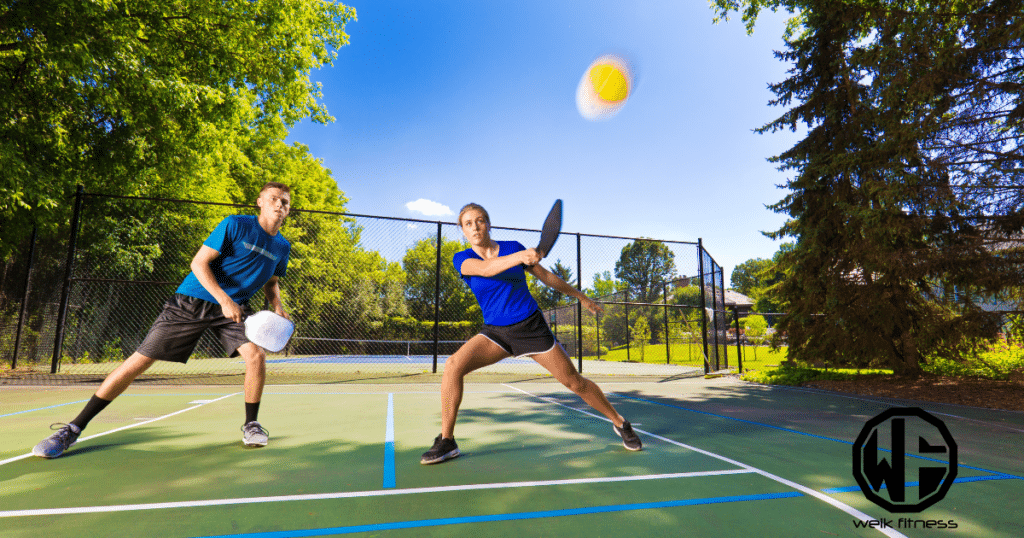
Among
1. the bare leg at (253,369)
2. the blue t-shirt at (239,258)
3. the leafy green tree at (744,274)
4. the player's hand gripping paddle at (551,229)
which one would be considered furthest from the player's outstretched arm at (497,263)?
the leafy green tree at (744,274)

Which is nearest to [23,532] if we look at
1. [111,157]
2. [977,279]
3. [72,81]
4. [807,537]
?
[807,537]

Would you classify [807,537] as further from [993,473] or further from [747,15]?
[747,15]

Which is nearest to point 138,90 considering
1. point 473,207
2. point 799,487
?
point 473,207

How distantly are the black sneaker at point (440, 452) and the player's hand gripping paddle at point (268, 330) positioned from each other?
4.32 feet

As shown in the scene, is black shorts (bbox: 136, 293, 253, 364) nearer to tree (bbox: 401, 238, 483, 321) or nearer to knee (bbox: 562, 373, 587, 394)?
knee (bbox: 562, 373, 587, 394)

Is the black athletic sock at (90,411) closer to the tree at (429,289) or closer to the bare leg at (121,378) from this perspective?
the bare leg at (121,378)

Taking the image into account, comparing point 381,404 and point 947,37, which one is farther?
point 947,37

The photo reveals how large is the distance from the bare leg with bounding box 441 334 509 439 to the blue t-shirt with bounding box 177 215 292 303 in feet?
5.59

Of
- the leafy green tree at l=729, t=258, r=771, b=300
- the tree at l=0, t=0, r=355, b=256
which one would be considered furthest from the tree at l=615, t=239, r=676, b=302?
the tree at l=0, t=0, r=355, b=256

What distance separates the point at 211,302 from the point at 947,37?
12812mm

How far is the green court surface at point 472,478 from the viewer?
2107 millimetres

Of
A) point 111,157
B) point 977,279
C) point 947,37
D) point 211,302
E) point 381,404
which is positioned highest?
point 947,37

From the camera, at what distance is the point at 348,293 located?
15.9 metres

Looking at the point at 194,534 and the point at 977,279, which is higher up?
the point at 977,279
